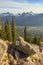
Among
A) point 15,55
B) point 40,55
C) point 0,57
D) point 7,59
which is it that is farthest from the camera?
point 40,55

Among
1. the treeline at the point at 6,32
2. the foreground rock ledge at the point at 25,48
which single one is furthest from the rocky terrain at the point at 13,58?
the treeline at the point at 6,32

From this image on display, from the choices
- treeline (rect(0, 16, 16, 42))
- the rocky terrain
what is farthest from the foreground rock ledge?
treeline (rect(0, 16, 16, 42))

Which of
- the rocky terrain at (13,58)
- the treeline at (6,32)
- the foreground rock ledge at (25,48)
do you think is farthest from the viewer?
the treeline at (6,32)

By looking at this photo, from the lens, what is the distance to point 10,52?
27781 mm

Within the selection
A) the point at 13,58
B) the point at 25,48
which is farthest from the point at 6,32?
the point at 13,58

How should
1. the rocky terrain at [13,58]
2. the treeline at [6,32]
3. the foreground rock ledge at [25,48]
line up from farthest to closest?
the treeline at [6,32] < the foreground rock ledge at [25,48] < the rocky terrain at [13,58]

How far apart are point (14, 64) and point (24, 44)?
516 centimetres

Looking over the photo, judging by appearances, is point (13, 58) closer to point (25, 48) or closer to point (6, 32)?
point (25, 48)

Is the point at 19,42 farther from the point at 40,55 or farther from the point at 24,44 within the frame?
the point at 40,55

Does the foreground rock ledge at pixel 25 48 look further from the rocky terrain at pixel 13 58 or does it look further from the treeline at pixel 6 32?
the treeline at pixel 6 32

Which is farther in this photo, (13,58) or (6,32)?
(6,32)

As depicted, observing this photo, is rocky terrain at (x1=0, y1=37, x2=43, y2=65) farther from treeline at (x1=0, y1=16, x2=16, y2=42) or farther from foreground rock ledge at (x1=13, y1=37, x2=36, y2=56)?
treeline at (x1=0, y1=16, x2=16, y2=42)

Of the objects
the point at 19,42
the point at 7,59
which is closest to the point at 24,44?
the point at 19,42

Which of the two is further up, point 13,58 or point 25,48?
point 25,48
